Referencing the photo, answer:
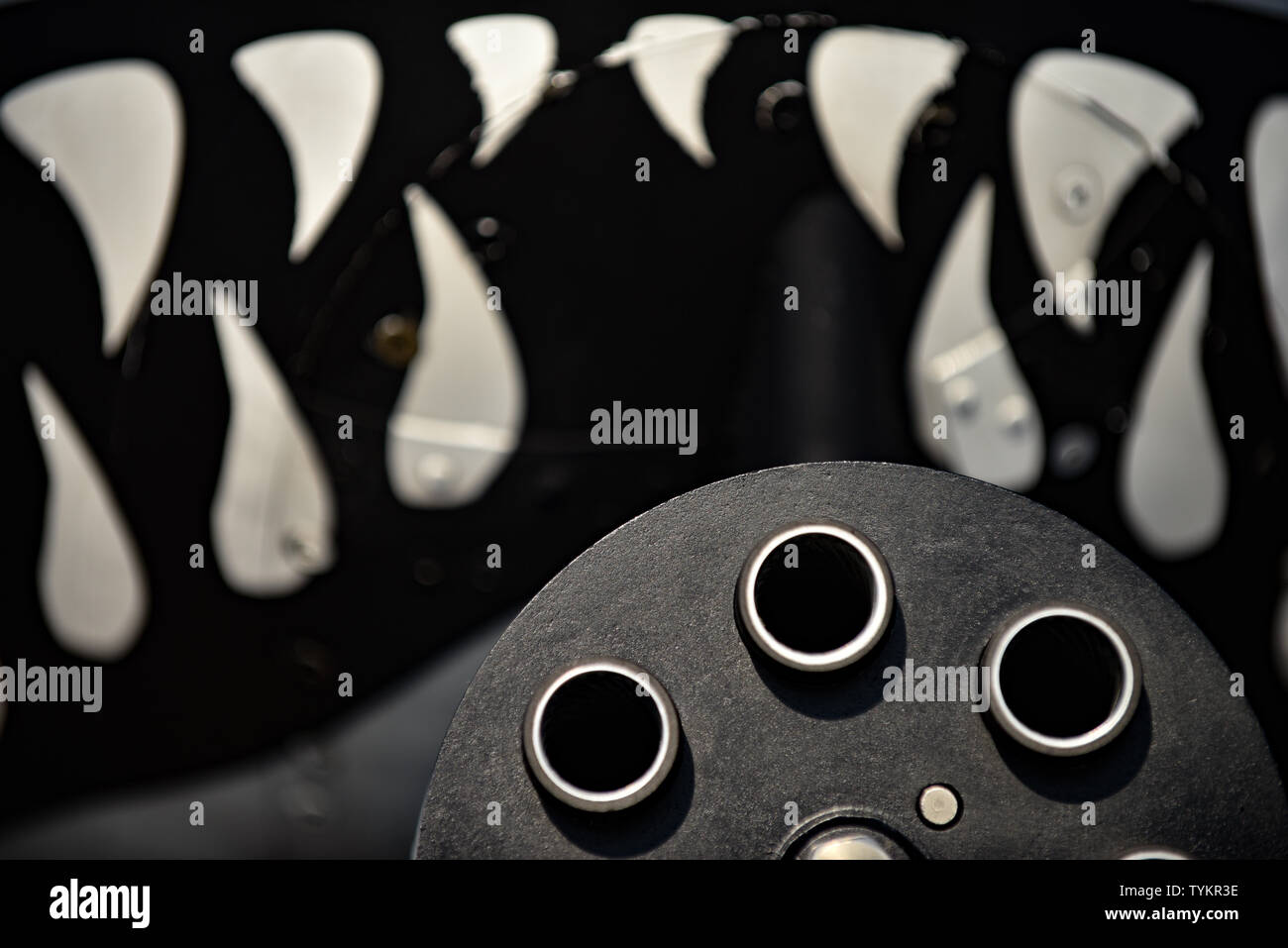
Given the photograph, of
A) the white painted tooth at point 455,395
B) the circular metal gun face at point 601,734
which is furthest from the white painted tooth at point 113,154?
the circular metal gun face at point 601,734

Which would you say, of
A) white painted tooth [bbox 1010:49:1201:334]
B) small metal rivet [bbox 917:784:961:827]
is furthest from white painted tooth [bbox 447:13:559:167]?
small metal rivet [bbox 917:784:961:827]

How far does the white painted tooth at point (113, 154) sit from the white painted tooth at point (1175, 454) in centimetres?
145

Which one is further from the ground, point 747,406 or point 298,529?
point 747,406

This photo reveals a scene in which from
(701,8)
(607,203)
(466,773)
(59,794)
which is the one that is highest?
(701,8)

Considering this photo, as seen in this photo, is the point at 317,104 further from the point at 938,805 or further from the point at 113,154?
the point at 938,805

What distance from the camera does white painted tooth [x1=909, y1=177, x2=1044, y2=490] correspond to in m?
1.68

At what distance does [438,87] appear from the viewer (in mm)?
1470

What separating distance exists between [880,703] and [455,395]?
1.05 meters

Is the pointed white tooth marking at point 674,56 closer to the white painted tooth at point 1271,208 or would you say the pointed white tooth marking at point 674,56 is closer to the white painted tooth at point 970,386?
the white painted tooth at point 970,386

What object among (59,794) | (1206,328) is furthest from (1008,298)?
(59,794)

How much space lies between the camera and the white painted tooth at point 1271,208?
4.83 feet

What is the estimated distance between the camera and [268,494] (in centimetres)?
168
